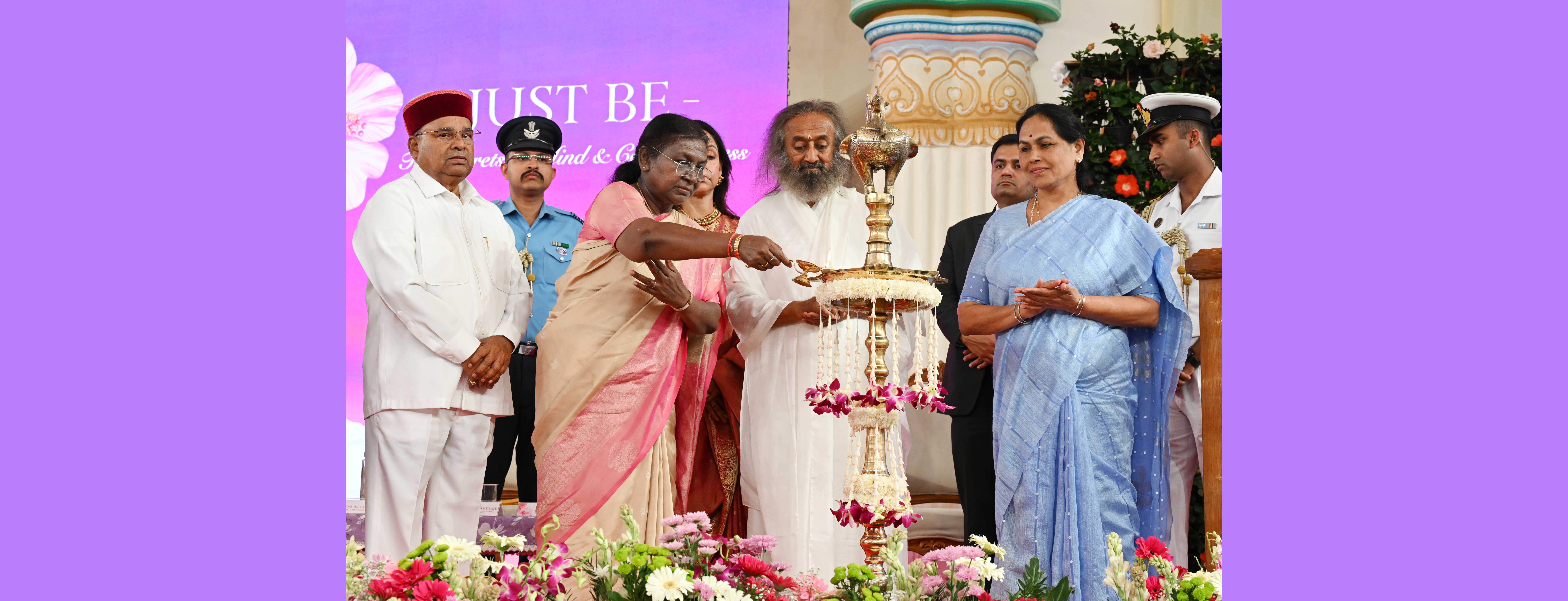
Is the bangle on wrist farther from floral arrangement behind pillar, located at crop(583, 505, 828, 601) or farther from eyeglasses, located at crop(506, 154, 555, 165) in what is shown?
floral arrangement behind pillar, located at crop(583, 505, 828, 601)

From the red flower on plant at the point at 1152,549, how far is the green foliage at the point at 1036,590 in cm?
13

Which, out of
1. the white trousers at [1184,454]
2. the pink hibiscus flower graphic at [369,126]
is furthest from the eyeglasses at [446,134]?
the white trousers at [1184,454]

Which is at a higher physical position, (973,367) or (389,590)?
(973,367)

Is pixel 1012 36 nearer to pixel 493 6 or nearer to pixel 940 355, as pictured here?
pixel 940 355

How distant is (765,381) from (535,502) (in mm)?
792

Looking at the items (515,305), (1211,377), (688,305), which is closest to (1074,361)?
(1211,377)

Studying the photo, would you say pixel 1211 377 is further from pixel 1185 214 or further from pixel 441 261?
pixel 441 261

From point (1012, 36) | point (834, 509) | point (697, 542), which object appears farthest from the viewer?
point (1012, 36)

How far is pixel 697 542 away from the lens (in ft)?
7.66

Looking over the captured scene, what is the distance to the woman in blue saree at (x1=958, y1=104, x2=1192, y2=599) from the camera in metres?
2.79

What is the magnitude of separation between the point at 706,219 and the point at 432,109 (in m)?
0.72

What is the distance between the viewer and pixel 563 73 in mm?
3186

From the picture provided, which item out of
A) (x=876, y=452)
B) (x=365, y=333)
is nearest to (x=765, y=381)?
(x=876, y=452)

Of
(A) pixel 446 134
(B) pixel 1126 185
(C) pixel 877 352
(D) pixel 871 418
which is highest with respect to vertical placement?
(A) pixel 446 134
